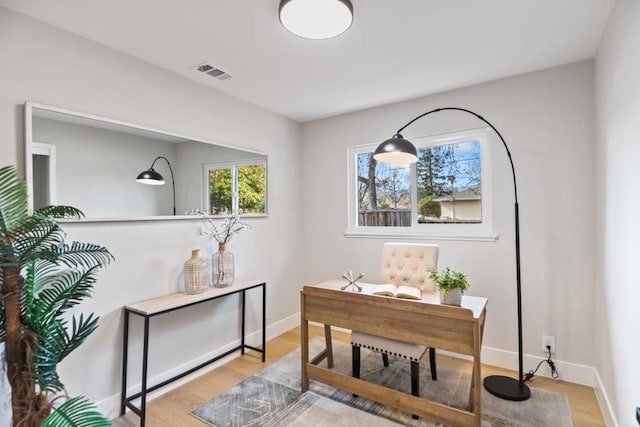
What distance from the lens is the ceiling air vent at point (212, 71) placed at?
2.49m

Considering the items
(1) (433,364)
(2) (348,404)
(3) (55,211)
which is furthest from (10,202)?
(1) (433,364)

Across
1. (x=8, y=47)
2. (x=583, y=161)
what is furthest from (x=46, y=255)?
(x=583, y=161)

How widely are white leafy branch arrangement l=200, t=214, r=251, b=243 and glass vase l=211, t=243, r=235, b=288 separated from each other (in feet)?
0.43

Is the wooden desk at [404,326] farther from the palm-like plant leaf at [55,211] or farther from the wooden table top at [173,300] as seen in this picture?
the palm-like plant leaf at [55,211]

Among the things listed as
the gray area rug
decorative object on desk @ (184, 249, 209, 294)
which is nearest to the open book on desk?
the gray area rug

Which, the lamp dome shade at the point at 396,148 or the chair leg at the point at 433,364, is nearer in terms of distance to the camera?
the lamp dome shade at the point at 396,148

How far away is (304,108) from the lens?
3498 millimetres

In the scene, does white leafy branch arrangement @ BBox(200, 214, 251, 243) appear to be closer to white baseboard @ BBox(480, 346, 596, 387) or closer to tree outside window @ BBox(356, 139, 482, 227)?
tree outside window @ BBox(356, 139, 482, 227)

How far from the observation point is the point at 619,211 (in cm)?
182

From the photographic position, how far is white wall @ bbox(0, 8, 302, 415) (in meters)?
1.84

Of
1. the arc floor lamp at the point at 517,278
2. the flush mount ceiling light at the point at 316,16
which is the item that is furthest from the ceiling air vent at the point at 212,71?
the arc floor lamp at the point at 517,278

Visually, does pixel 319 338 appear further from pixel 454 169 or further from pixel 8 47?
pixel 8 47

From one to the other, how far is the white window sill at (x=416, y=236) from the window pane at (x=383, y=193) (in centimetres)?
11

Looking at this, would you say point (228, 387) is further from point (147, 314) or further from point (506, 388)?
point (506, 388)
